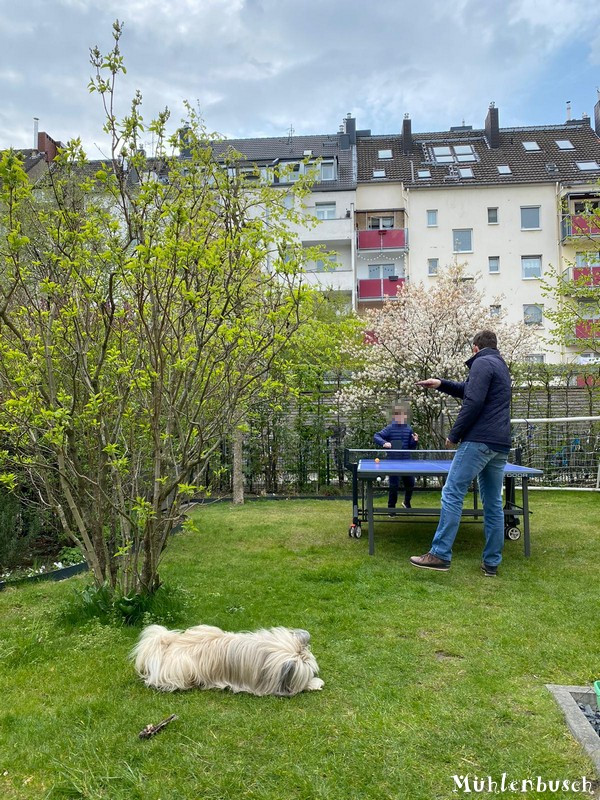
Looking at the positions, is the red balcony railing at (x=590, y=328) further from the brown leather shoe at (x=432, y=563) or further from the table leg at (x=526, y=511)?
the brown leather shoe at (x=432, y=563)

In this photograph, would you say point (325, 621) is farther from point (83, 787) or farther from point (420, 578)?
point (83, 787)

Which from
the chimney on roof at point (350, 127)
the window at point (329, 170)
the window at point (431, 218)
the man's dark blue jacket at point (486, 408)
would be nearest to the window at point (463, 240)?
the window at point (431, 218)

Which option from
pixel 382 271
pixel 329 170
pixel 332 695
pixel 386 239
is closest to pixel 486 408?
pixel 332 695

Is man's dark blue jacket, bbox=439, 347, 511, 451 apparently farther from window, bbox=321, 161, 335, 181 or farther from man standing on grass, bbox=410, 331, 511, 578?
window, bbox=321, 161, 335, 181

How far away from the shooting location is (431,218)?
1187 inches

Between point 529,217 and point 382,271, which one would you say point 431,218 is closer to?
point 382,271

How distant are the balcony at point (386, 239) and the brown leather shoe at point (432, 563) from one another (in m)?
26.5

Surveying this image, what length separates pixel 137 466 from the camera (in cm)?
404

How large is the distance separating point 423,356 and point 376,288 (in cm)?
1923

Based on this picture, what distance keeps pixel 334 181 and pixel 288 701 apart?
31.6m

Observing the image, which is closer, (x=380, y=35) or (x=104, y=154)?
(x=104, y=154)

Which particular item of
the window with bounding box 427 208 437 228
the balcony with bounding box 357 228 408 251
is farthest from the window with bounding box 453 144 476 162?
the balcony with bounding box 357 228 408 251

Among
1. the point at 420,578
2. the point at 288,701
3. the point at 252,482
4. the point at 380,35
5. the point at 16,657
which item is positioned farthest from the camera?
the point at 252,482

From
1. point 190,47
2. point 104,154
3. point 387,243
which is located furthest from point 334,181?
point 104,154
